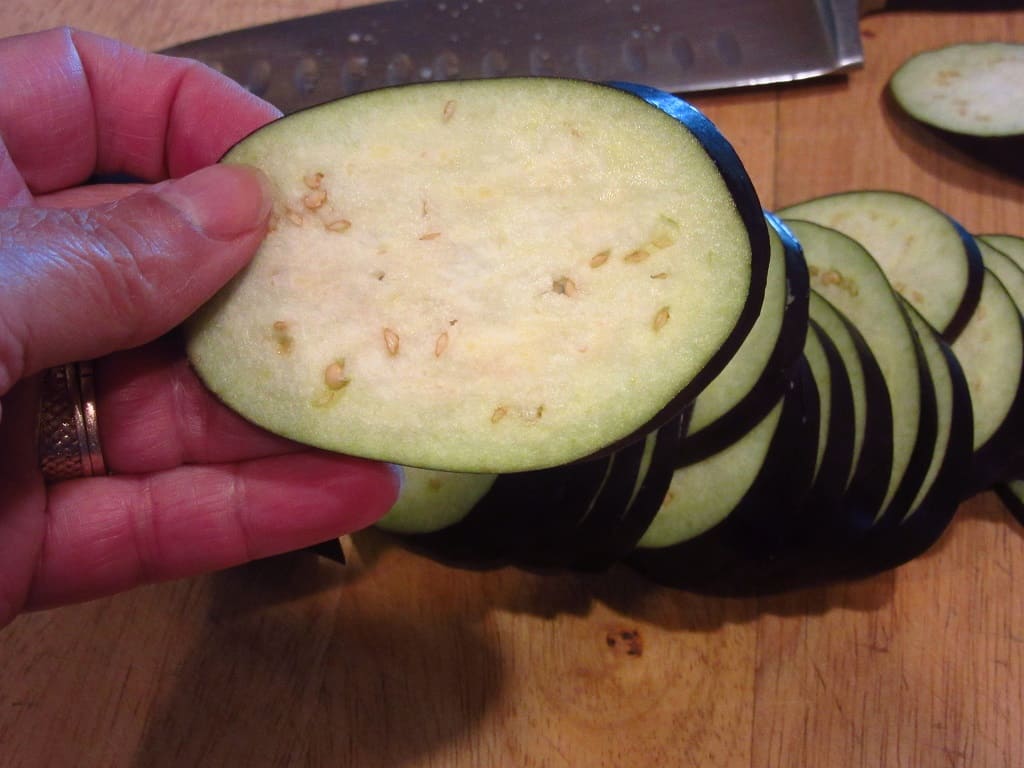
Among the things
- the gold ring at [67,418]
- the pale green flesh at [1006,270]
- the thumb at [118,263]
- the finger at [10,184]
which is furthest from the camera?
the pale green flesh at [1006,270]

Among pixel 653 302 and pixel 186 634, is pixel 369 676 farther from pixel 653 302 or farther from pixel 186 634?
pixel 653 302

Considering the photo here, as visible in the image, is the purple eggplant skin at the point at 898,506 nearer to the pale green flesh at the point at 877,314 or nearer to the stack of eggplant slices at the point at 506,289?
the pale green flesh at the point at 877,314

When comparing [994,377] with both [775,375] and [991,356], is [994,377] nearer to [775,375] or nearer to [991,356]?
[991,356]

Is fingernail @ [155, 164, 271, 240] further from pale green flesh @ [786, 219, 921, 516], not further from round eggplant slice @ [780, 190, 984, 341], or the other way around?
round eggplant slice @ [780, 190, 984, 341]

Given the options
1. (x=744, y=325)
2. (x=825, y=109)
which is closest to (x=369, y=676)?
(x=744, y=325)

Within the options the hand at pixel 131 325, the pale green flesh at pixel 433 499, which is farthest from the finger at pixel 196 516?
the pale green flesh at pixel 433 499

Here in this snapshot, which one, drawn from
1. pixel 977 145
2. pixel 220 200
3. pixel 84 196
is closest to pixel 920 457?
pixel 977 145

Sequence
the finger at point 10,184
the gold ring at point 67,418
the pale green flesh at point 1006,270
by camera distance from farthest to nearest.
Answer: the pale green flesh at point 1006,270 < the finger at point 10,184 < the gold ring at point 67,418
